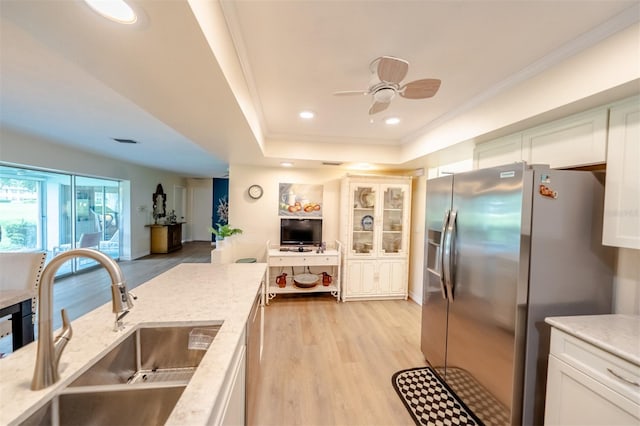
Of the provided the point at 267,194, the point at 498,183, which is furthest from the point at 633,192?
the point at 267,194

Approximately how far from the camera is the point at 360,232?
388 centimetres

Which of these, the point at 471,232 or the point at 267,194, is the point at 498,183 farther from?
the point at 267,194

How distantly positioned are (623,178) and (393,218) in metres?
2.62

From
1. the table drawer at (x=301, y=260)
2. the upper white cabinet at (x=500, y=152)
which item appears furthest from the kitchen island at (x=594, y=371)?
the table drawer at (x=301, y=260)

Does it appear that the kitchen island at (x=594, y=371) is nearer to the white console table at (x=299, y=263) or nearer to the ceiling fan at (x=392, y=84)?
the ceiling fan at (x=392, y=84)

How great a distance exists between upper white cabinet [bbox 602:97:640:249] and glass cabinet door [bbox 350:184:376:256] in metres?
2.53

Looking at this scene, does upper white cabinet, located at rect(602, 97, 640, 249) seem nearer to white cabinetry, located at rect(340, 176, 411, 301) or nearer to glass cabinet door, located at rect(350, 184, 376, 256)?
white cabinetry, located at rect(340, 176, 411, 301)

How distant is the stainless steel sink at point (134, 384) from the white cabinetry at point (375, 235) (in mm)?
2779

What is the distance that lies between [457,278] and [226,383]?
170cm

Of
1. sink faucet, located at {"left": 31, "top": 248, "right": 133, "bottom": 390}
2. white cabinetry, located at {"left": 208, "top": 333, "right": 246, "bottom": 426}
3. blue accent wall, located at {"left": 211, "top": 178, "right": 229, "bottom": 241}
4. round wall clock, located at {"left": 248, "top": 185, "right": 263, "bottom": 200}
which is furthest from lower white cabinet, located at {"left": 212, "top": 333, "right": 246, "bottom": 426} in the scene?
blue accent wall, located at {"left": 211, "top": 178, "right": 229, "bottom": 241}

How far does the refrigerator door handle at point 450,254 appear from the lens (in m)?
1.89

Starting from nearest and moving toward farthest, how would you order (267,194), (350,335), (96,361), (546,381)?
1. (96,361)
2. (546,381)
3. (350,335)
4. (267,194)

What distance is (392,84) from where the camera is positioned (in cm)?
168

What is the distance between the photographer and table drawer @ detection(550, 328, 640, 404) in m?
1.05
